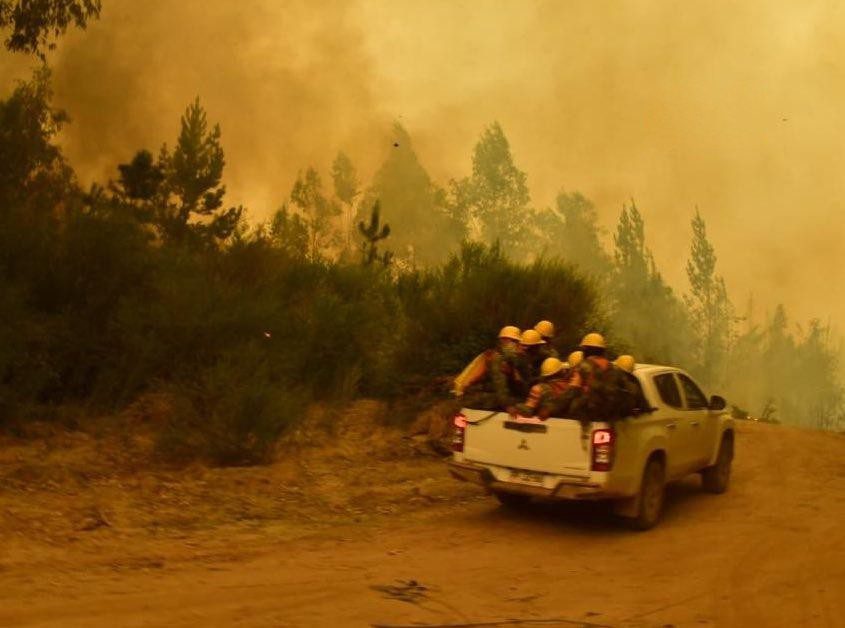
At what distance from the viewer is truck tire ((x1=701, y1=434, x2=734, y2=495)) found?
1216 cm

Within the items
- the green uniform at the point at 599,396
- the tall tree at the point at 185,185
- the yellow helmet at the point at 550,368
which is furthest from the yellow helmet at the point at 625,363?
the tall tree at the point at 185,185

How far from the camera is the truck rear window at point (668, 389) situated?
1068 cm

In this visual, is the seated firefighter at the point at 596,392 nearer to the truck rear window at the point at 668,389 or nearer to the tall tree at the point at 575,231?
the truck rear window at the point at 668,389

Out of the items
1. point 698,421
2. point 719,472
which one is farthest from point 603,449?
point 719,472

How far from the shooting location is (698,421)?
1131 cm

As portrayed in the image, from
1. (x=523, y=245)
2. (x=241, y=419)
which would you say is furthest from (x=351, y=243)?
A: (x=241, y=419)

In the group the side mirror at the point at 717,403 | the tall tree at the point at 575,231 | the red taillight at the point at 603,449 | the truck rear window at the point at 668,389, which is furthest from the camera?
the tall tree at the point at 575,231

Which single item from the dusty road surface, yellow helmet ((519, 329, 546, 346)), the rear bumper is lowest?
the dusty road surface

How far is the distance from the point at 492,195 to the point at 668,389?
6011 centimetres

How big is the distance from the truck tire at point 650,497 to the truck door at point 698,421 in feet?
3.76

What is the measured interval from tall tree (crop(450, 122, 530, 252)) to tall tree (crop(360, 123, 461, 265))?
294cm

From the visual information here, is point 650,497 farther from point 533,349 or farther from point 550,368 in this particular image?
point 533,349

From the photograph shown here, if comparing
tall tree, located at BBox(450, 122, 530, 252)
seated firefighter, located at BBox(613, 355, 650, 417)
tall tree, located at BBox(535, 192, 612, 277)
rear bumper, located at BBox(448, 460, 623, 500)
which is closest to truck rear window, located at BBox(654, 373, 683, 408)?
seated firefighter, located at BBox(613, 355, 650, 417)

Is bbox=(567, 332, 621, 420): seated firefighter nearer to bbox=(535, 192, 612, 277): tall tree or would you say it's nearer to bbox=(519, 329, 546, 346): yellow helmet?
bbox=(519, 329, 546, 346): yellow helmet
